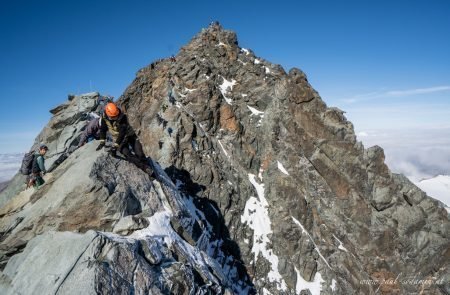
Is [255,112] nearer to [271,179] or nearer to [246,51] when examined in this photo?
[271,179]

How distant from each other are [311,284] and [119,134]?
31.8m

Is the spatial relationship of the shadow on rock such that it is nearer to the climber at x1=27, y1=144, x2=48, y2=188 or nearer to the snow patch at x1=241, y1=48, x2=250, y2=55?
the climber at x1=27, y1=144, x2=48, y2=188

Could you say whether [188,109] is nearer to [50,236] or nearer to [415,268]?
[50,236]

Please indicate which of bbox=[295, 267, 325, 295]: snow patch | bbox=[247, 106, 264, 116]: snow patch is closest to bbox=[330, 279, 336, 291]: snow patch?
bbox=[295, 267, 325, 295]: snow patch

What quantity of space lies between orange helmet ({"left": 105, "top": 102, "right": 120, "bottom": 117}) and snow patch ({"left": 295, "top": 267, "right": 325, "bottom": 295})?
3130cm

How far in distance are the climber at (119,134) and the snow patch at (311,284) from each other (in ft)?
92.5

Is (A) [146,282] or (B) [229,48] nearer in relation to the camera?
(A) [146,282]

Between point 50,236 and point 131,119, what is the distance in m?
34.7

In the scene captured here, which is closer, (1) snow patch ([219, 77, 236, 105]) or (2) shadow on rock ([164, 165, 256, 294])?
(2) shadow on rock ([164, 165, 256, 294])

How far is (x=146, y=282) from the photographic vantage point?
1174 centimetres

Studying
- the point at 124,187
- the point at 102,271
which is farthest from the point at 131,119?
the point at 102,271

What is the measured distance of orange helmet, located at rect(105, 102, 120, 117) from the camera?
1611cm

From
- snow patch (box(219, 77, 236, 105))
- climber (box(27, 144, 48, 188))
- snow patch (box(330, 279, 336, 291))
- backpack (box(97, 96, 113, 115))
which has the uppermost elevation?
snow patch (box(219, 77, 236, 105))

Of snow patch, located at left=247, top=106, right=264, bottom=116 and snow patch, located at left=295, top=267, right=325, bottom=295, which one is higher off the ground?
snow patch, located at left=247, top=106, right=264, bottom=116
